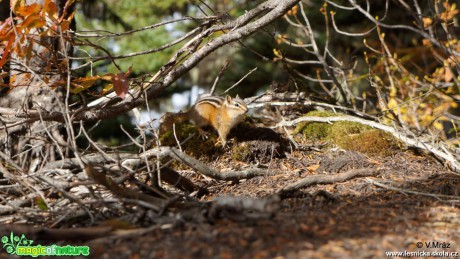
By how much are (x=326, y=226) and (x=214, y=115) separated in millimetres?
2495

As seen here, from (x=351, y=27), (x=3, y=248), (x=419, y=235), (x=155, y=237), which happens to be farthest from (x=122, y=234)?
(x=351, y=27)

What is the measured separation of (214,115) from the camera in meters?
4.73

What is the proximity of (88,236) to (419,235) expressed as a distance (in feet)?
5.19

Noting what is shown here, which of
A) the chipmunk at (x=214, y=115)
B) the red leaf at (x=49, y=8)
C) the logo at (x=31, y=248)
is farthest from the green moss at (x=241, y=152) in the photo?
the logo at (x=31, y=248)

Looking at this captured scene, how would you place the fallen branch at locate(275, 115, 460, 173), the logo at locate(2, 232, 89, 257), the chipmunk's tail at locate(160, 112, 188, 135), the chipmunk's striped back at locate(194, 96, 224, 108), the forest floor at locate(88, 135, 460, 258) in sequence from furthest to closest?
the chipmunk's striped back at locate(194, 96, 224, 108)
the chipmunk's tail at locate(160, 112, 188, 135)
the fallen branch at locate(275, 115, 460, 173)
the logo at locate(2, 232, 89, 257)
the forest floor at locate(88, 135, 460, 258)

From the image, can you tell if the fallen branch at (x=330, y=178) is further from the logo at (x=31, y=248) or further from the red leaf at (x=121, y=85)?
the logo at (x=31, y=248)

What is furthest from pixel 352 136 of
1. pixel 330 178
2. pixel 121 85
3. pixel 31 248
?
pixel 31 248

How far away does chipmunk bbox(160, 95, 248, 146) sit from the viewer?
4324mm

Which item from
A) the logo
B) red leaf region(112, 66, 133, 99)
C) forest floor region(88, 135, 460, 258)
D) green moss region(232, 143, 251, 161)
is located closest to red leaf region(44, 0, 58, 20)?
red leaf region(112, 66, 133, 99)

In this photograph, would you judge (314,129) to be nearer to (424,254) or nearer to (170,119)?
(170,119)

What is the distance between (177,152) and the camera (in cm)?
329

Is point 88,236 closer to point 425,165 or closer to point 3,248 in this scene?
point 3,248

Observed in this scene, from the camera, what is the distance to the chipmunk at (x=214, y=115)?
4.32 meters

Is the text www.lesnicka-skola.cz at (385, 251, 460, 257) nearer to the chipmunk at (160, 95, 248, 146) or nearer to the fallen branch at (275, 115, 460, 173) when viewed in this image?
the fallen branch at (275, 115, 460, 173)
